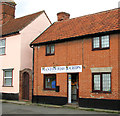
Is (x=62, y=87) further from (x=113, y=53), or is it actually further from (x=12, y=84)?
(x=12, y=84)

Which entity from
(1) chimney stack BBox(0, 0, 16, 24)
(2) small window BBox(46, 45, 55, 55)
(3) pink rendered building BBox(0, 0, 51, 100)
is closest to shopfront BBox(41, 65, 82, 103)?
(2) small window BBox(46, 45, 55, 55)

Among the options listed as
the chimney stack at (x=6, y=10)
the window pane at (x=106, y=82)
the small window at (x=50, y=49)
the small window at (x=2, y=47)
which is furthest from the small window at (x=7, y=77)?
the window pane at (x=106, y=82)

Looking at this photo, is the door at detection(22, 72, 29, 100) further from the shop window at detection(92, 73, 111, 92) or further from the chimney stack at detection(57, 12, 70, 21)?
the shop window at detection(92, 73, 111, 92)

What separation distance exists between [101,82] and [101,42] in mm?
2740

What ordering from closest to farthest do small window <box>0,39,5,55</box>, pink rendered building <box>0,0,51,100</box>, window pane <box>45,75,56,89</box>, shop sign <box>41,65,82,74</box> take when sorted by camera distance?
shop sign <box>41,65,82,74</box> → window pane <box>45,75,56,89</box> → pink rendered building <box>0,0,51,100</box> → small window <box>0,39,5,55</box>

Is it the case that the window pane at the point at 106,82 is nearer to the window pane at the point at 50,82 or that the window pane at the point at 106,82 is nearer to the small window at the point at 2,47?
the window pane at the point at 50,82

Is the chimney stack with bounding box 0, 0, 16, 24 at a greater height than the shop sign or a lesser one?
greater

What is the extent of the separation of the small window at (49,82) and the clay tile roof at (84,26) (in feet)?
9.85

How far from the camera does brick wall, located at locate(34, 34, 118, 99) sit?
14.5m

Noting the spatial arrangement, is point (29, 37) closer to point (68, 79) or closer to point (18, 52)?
point (18, 52)

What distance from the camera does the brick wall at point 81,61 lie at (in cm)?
1450

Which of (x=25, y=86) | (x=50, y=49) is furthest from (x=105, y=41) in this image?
(x=25, y=86)

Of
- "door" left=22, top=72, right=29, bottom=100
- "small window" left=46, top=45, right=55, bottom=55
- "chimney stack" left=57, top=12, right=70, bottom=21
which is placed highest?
"chimney stack" left=57, top=12, right=70, bottom=21

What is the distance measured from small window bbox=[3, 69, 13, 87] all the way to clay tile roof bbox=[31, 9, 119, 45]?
188 inches
